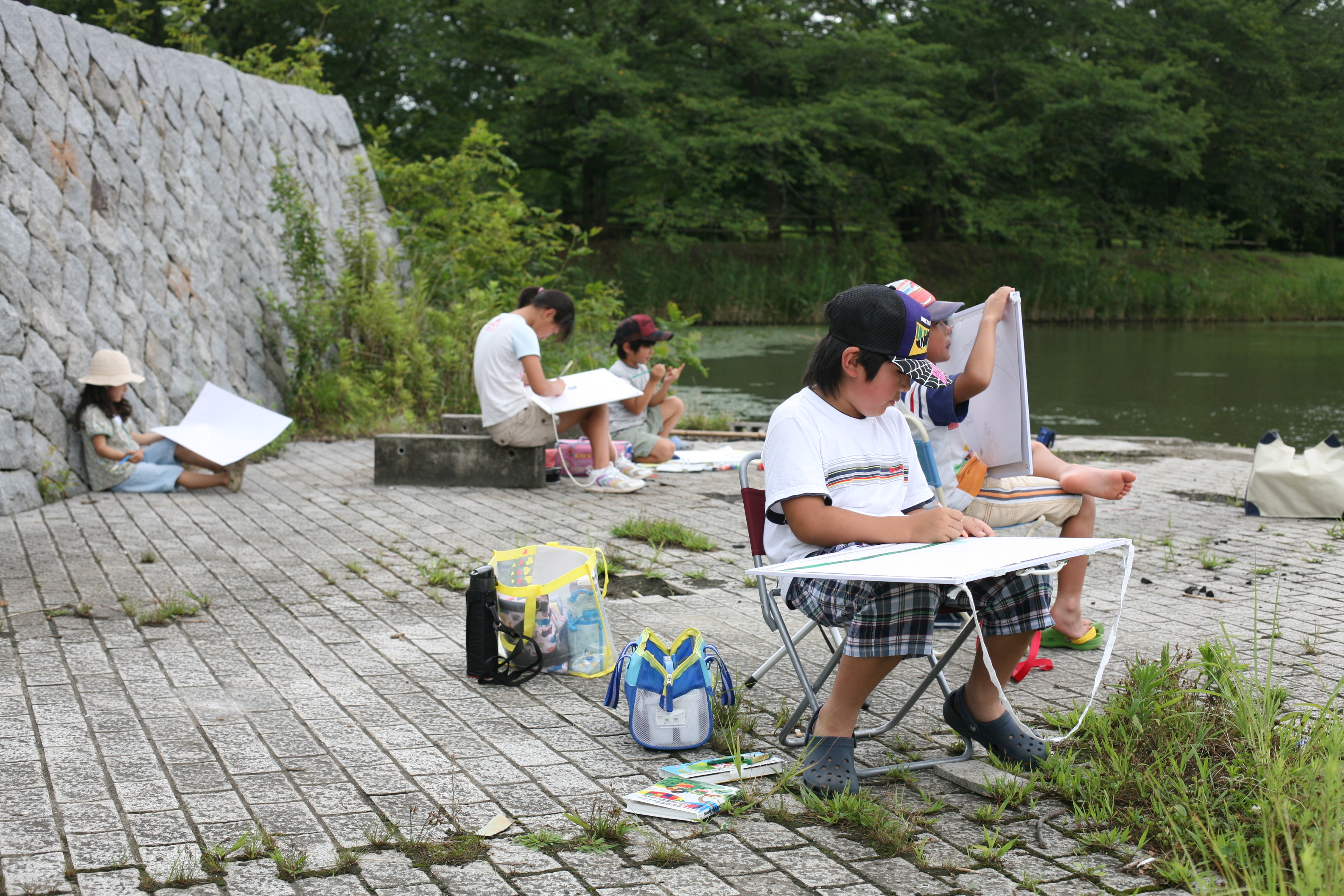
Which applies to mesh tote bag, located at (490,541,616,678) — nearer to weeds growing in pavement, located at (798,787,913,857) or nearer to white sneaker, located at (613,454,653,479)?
weeds growing in pavement, located at (798,787,913,857)

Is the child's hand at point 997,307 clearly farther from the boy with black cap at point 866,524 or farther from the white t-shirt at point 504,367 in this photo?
the white t-shirt at point 504,367

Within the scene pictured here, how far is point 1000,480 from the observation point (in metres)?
4.39

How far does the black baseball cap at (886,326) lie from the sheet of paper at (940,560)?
1.65ft

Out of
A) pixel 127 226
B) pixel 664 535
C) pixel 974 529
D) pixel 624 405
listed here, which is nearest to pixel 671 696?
pixel 974 529

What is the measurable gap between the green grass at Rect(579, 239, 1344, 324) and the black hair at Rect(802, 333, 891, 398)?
2430cm

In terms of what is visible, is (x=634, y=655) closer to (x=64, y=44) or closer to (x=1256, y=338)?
(x=64, y=44)

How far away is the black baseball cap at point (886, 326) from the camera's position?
3.21 metres

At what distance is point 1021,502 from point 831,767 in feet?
5.50

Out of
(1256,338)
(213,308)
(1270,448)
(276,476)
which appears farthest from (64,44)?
(1256,338)

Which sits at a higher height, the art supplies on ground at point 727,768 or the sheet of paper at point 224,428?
the sheet of paper at point 224,428

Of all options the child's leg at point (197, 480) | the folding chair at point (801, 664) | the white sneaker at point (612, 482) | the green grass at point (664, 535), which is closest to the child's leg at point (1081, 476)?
the folding chair at point (801, 664)

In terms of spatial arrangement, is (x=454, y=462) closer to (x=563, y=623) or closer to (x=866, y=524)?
(x=563, y=623)

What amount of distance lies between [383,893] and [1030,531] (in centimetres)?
269

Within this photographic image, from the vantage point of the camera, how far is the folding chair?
322 centimetres
